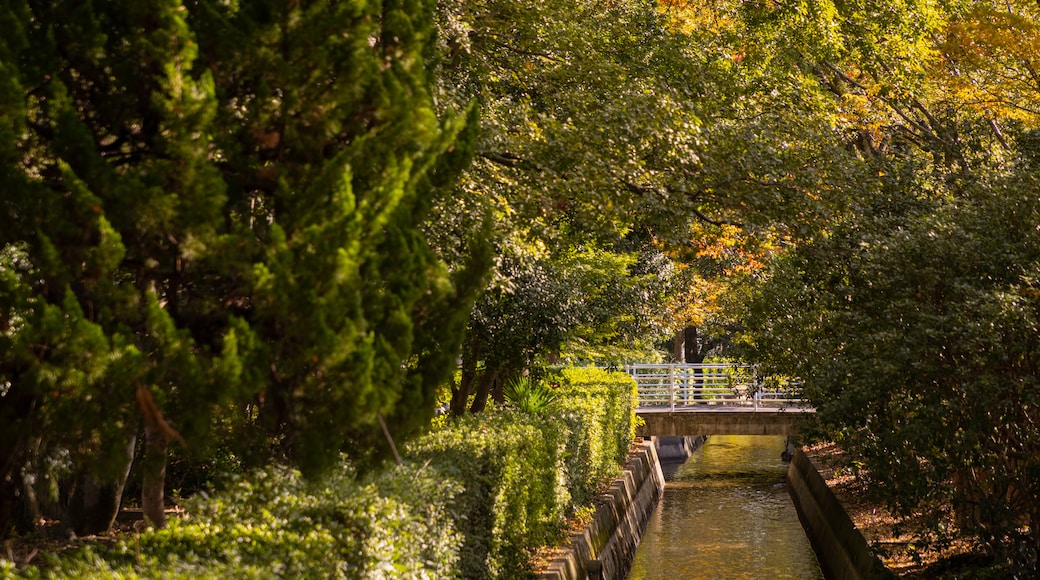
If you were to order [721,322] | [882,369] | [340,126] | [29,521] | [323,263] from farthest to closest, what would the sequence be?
[721,322], [29,521], [882,369], [340,126], [323,263]

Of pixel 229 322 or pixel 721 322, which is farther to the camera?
pixel 721 322

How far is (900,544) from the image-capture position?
12828 millimetres

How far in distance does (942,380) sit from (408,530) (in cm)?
524

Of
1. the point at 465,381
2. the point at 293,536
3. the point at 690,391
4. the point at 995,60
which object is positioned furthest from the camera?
the point at 690,391

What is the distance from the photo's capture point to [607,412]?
18.8 m

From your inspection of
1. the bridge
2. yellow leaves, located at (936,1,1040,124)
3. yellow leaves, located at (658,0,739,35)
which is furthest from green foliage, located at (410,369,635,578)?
the bridge

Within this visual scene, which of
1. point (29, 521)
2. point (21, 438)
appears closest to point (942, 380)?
point (21, 438)

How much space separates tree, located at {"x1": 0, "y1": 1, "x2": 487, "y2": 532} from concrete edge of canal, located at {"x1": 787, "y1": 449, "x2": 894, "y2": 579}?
6.71m

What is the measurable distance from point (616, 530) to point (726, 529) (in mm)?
4023

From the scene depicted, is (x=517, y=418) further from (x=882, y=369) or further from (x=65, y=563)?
(x=65, y=563)

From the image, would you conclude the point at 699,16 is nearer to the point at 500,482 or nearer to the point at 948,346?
the point at 948,346

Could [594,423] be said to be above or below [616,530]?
above

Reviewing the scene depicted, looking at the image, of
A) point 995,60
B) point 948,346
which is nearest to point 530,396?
point 948,346

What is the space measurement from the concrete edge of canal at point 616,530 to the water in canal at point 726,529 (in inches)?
12.0
